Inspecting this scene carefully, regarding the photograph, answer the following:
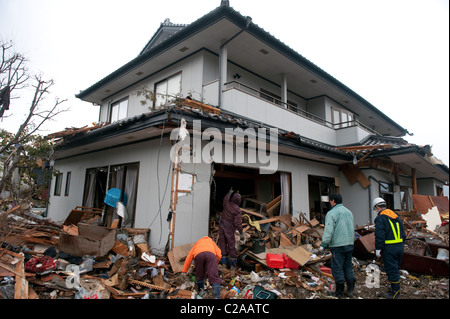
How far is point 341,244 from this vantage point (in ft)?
15.2

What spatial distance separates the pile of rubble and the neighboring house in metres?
0.91

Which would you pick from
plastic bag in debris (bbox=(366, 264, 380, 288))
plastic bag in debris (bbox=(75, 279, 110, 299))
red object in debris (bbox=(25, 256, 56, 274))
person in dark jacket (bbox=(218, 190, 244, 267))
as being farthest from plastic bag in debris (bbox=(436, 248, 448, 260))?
red object in debris (bbox=(25, 256, 56, 274))

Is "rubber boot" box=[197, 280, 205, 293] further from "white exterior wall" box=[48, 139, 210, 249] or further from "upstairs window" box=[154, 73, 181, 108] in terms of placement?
"upstairs window" box=[154, 73, 181, 108]

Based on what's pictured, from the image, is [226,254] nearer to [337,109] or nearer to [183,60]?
[183,60]

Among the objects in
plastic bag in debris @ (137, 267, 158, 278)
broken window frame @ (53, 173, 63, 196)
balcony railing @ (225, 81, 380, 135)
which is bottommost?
plastic bag in debris @ (137, 267, 158, 278)

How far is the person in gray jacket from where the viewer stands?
464cm

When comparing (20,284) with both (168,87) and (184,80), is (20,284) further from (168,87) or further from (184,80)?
(168,87)

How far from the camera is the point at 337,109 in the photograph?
43.8 ft

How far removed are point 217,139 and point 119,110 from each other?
7.98m

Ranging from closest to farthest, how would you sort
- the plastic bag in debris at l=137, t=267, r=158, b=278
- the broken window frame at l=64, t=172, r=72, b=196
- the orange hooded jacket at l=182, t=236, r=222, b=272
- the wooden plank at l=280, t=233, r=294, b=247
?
1. the orange hooded jacket at l=182, t=236, r=222, b=272
2. the plastic bag in debris at l=137, t=267, r=158, b=278
3. the wooden plank at l=280, t=233, r=294, b=247
4. the broken window frame at l=64, t=172, r=72, b=196

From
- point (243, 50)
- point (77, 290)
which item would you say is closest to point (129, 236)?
point (77, 290)

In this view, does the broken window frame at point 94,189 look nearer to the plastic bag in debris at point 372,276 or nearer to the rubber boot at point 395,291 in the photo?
the plastic bag in debris at point 372,276

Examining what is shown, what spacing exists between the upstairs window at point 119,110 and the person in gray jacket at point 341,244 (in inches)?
416

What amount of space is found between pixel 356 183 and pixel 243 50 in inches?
286
